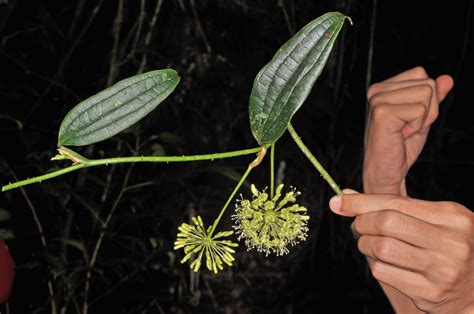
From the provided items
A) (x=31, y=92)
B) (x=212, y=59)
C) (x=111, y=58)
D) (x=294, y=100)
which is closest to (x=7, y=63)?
(x=31, y=92)

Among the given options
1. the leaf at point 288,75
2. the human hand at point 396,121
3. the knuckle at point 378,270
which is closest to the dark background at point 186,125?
the human hand at point 396,121

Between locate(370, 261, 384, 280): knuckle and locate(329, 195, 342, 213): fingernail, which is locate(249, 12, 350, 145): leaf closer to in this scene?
locate(329, 195, 342, 213): fingernail

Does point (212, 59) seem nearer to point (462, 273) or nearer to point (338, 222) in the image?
point (338, 222)

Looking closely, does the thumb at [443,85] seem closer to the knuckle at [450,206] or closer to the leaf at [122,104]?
the knuckle at [450,206]

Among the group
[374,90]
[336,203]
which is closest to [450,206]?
[336,203]

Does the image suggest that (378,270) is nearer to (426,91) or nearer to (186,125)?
(426,91)

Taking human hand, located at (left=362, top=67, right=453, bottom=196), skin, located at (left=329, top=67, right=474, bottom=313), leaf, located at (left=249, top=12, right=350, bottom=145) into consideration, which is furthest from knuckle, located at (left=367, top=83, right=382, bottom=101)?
leaf, located at (left=249, top=12, right=350, bottom=145)
